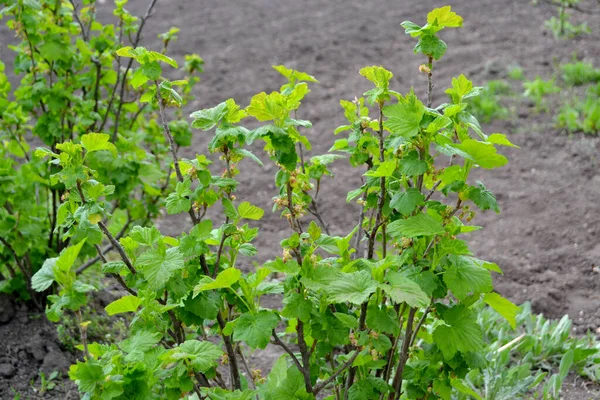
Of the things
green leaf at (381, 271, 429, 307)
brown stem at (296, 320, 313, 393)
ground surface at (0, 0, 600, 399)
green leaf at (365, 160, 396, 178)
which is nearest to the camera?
green leaf at (381, 271, 429, 307)

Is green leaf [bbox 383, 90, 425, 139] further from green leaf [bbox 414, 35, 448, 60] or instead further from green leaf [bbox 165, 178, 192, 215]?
green leaf [bbox 165, 178, 192, 215]

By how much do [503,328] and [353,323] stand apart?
1658mm

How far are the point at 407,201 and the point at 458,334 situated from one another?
383 mm

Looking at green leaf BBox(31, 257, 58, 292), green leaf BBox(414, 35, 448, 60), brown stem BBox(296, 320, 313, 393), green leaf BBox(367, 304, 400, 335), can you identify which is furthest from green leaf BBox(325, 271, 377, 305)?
green leaf BBox(31, 257, 58, 292)

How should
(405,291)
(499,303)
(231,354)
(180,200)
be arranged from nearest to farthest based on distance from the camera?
1. (405,291)
2. (180,200)
3. (499,303)
4. (231,354)

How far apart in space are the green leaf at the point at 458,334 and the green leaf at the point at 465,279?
146 millimetres

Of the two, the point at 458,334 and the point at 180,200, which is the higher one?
the point at 180,200

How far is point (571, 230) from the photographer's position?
13.1 feet

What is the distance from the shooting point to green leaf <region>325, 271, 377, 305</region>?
1.50 m

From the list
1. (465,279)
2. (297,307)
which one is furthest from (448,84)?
(297,307)

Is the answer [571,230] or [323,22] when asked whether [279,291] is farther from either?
[323,22]

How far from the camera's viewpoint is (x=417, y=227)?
161 cm

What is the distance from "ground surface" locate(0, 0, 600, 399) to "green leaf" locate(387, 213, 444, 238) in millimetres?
1603

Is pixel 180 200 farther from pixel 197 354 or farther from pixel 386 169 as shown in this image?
pixel 386 169
